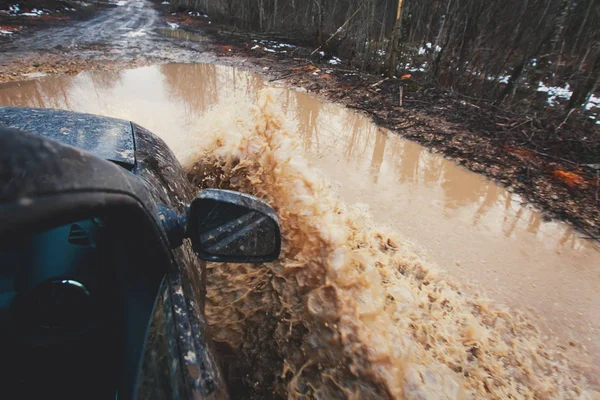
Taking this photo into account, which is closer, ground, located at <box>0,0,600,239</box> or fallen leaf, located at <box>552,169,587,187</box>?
fallen leaf, located at <box>552,169,587,187</box>

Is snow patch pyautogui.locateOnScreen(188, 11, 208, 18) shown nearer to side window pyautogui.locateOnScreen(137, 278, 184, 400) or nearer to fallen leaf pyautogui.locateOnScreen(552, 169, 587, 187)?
fallen leaf pyautogui.locateOnScreen(552, 169, 587, 187)

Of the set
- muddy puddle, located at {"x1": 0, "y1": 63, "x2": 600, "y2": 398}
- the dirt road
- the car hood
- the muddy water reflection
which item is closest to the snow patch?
the dirt road

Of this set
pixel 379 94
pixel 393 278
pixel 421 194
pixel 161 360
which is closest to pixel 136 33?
pixel 379 94

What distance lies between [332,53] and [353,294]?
10.5 meters

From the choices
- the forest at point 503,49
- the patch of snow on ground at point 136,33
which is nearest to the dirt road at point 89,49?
the patch of snow on ground at point 136,33

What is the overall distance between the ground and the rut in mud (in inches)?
91.2

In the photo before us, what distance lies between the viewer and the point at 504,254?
11.9 feet

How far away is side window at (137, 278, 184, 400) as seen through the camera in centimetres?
82

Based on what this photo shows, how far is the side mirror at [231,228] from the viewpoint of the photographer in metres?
1.03

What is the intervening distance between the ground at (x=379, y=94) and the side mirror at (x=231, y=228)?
452 centimetres

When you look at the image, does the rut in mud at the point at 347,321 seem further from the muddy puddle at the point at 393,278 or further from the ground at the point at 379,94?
the ground at the point at 379,94

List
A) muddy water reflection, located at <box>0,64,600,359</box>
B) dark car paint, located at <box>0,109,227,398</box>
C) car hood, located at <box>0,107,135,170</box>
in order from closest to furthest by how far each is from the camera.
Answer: dark car paint, located at <box>0,109,227,398</box> → car hood, located at <box>0,107,135,170</box> → muddy water reflection, located at <box>0,64,600,359</box>

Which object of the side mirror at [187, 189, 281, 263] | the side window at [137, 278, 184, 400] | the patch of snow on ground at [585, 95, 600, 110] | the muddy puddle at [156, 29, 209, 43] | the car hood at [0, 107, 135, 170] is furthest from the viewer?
the muddy puddle at [156, 29, 209, 43]

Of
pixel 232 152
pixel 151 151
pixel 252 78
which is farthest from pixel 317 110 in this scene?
pixel 151 151
